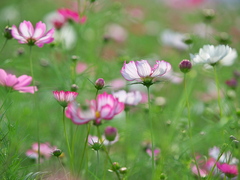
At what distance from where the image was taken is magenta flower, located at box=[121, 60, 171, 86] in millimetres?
801

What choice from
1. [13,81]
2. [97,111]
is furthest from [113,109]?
[13,81]

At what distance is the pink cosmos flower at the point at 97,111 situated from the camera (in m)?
0.70

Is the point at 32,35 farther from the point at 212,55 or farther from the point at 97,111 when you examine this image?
the point at 212,55

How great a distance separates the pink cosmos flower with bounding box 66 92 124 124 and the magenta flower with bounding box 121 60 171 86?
0.09 metres

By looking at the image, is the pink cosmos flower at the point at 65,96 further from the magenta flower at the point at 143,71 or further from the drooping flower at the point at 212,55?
the drooping flower at the point at 212,55

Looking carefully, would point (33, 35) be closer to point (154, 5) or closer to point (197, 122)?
point (197, 122)

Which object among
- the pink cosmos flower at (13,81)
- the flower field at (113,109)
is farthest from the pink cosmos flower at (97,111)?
the pink cosmos flower at (13,81)

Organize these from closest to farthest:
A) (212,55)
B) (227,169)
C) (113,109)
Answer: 1. (113,109)
2. (227,169)
3. (212,55)

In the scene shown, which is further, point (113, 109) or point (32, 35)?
point (32, 35)

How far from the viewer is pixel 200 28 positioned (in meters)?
2.70

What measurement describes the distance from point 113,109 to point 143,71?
12cm

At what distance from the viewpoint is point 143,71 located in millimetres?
800

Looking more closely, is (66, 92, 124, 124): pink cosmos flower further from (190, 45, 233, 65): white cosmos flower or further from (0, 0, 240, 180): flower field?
(190, 45, 233, 65): white cosmos flower

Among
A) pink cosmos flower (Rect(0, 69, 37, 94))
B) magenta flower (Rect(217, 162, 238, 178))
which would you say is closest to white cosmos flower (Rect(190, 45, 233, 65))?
magenta flower (Rect(217, 162, 238, 178))
